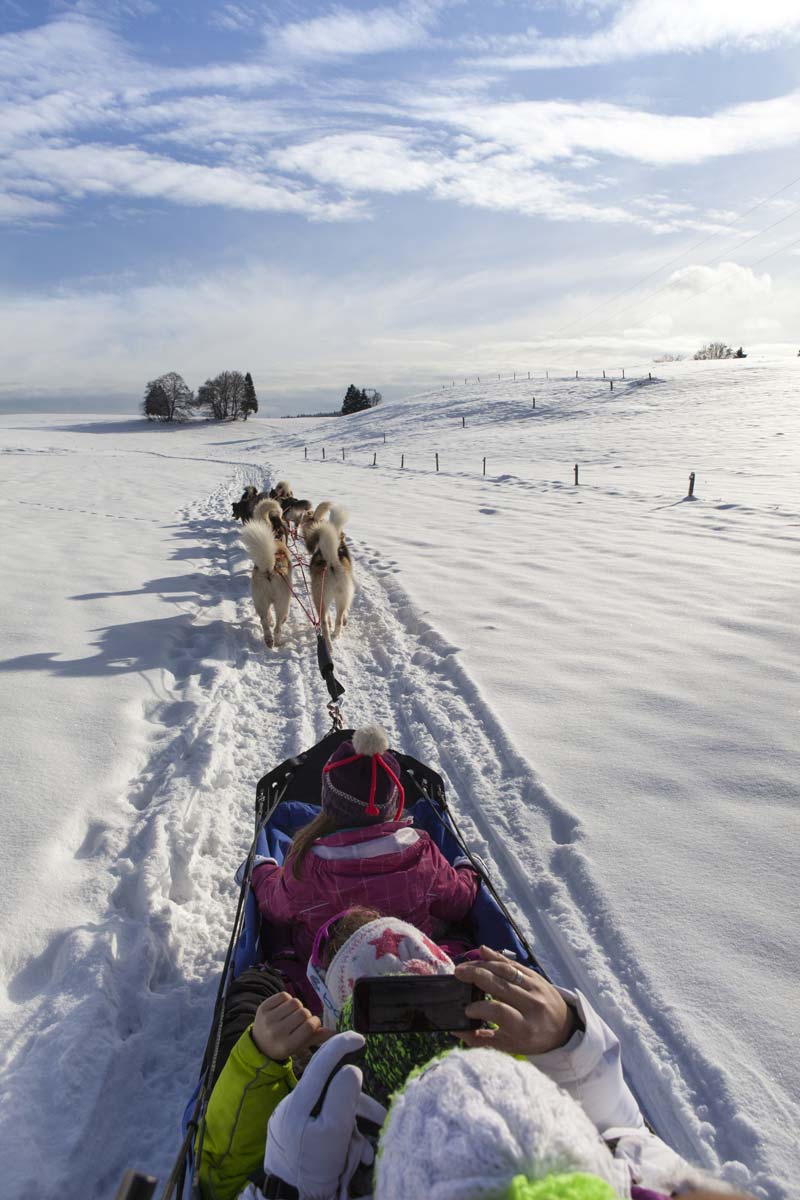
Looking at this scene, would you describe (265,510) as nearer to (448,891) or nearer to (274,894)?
(274,894)

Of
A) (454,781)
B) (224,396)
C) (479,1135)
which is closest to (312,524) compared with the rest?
(454,781)

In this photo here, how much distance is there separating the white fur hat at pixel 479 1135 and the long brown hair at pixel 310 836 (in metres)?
1.34

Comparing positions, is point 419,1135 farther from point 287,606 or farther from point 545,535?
point 545,535

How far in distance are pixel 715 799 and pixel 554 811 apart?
0.90 metres

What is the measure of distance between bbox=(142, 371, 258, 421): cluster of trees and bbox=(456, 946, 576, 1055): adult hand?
73.0 meters

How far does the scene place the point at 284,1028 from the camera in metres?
1.48

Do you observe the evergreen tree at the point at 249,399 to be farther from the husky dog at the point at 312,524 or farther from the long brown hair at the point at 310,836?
the long brown hair at the point at 310,836

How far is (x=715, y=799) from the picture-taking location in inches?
149

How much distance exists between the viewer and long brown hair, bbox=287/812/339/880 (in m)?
2.23

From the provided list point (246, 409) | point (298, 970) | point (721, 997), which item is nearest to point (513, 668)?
point (721, 997)

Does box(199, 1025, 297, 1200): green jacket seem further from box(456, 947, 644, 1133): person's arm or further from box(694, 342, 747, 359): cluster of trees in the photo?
box(694, 342, 747, 359): cluster of trees

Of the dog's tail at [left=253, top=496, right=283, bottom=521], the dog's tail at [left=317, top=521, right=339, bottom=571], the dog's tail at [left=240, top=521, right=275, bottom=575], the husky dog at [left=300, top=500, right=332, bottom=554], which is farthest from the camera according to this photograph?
the dog's tail at [left=253, top=496, right=283, bottom=521]

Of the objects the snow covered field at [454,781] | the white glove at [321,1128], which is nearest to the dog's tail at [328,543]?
the snow covered field at [454,781]

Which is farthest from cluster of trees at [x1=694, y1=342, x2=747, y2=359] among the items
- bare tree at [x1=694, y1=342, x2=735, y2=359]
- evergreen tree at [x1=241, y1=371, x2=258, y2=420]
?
evergreen tree at [x1=241, y1=371, x2=258, y2=420]
